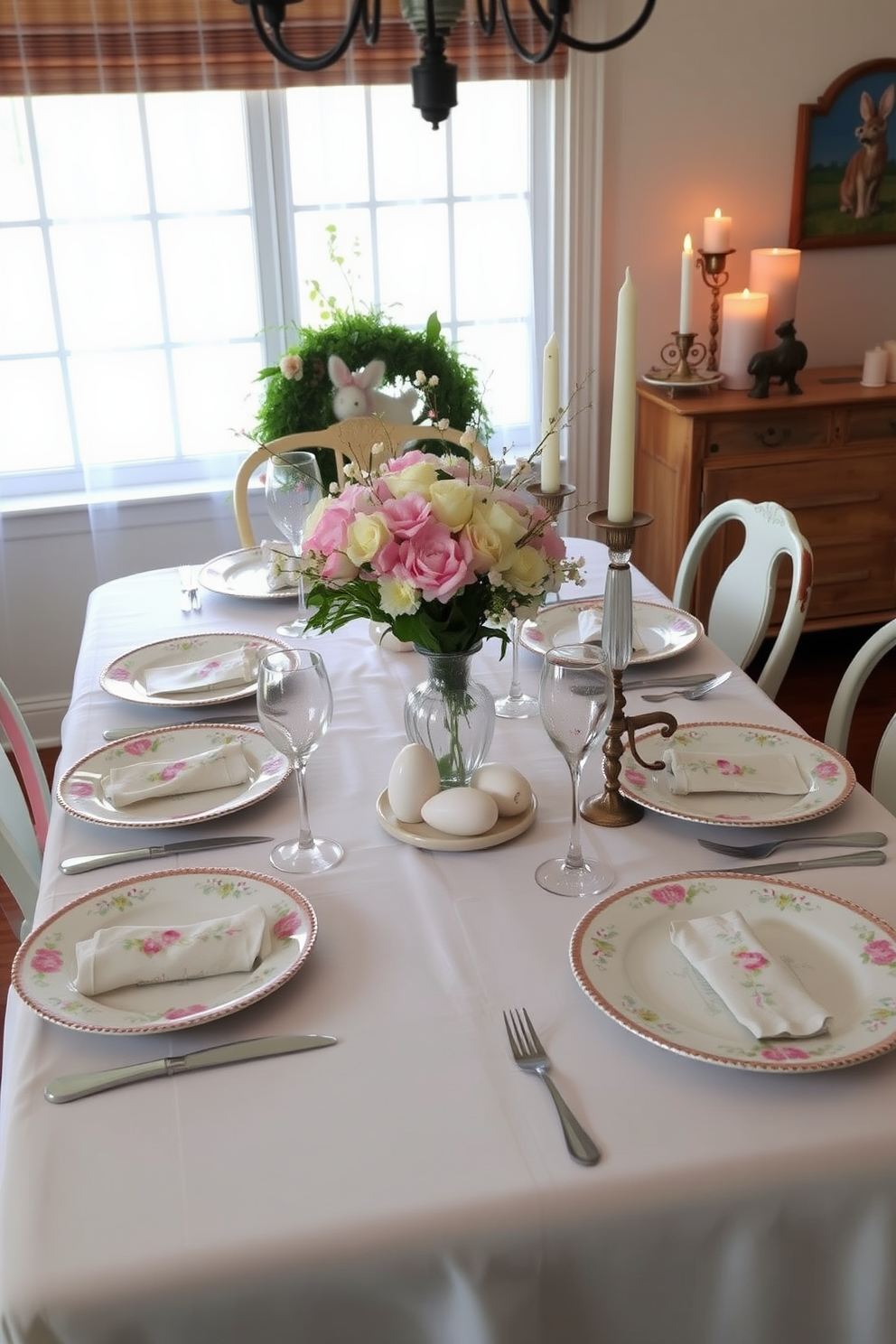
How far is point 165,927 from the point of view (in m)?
1.17

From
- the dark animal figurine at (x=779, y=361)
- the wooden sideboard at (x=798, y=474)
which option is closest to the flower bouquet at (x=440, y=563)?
the wooden sideboard at (x=798, y=474)

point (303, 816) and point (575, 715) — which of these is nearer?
point (575, 715)

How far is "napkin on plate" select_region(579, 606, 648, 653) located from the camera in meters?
1.83

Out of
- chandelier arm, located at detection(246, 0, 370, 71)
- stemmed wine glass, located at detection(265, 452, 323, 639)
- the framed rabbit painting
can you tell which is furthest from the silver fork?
the framed rabbit painting

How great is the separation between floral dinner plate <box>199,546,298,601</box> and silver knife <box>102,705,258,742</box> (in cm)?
44

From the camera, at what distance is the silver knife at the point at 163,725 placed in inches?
63.3

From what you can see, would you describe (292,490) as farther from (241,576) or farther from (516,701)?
(516,701)

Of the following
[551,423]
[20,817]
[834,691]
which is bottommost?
[834,691]

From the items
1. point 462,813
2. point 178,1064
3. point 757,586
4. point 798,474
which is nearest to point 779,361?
point 798,474

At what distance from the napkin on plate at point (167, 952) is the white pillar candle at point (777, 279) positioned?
2.79 metres

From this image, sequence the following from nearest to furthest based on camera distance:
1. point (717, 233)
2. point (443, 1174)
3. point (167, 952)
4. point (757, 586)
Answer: point (443, 1174) < point (167, 952) < point (757, 586) < point (717, 233)

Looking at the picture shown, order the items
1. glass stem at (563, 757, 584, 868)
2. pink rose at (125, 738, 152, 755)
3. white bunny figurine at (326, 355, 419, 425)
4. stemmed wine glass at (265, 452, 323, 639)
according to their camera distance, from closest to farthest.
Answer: glass stem at (563, 757, 584, 868), pink rose at (125, 738, 152, 755), stemmed wine glass at (265, 452, 323, 639), white bunny figurine at (326, 355, 419, 425)

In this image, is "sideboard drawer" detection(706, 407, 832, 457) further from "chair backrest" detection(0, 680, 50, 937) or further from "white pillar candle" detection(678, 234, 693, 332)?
"chair backrest" detection(0, 680, 50, 937)

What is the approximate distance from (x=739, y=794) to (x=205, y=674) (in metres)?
0.78
